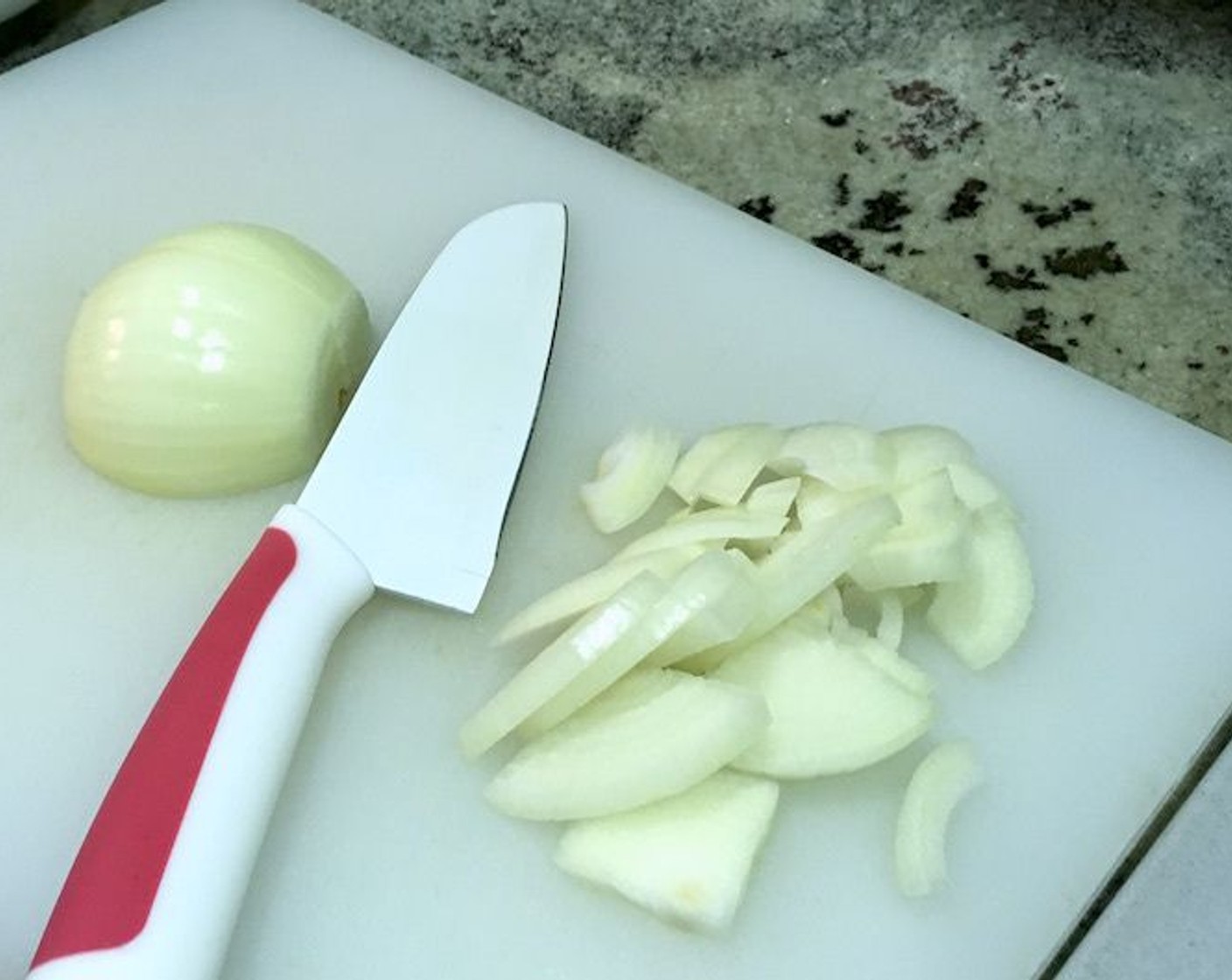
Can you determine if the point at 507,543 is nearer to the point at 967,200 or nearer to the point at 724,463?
the point at 724,463

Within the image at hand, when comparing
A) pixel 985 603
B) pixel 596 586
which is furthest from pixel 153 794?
pixel 985 603

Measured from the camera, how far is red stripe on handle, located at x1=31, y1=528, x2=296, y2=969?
787mm

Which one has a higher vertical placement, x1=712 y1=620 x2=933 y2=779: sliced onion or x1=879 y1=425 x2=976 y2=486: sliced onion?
x1=879 y1=425 x2=976 y2=486: sliced onion

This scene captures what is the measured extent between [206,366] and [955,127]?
2.50ft

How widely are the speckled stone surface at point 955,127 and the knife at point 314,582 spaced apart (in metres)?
0.34

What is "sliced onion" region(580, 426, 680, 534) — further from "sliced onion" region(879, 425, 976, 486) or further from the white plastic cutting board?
"sliced onion" region(879, 425, 976, 486)

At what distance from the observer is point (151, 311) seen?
1.02 m

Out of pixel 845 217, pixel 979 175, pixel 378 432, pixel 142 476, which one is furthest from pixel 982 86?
pixel 142 476

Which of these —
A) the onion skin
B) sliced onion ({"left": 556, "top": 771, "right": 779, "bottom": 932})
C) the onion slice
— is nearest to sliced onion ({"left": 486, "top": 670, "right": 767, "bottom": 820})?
sliced onion ({"left": 556, "top": 771, "right": 779, "bottom": 932})

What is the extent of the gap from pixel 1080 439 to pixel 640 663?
39 cm

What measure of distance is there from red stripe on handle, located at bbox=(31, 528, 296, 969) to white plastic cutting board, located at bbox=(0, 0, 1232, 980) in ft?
0.31

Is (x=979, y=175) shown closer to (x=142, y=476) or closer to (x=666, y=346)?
(x=666, y=346)

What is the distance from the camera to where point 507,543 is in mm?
1065

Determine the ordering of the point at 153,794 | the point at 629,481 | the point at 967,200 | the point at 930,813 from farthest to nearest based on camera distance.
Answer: the point at 967,200 < the point at 629,481 < the point at 930,813 < the point at 153,794
